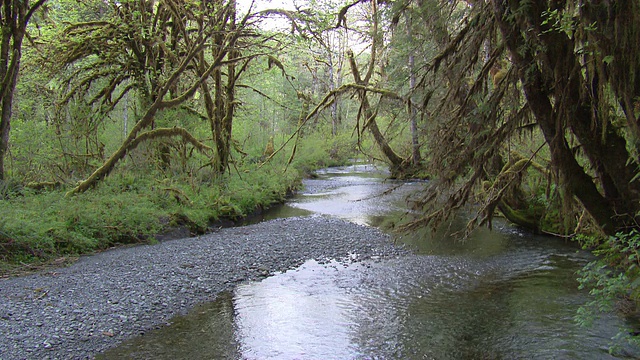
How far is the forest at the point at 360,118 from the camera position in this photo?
180 inches

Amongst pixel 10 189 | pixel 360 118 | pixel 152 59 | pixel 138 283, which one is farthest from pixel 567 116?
pixel 152 59

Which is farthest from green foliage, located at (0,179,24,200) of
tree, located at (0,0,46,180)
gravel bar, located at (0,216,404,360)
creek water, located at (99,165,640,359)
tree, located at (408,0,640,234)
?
tree, located at (408,0,640,234)

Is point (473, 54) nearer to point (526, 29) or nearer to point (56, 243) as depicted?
point (526, 29)

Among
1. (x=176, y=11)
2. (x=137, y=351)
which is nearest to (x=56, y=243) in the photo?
(x=137, y=351)

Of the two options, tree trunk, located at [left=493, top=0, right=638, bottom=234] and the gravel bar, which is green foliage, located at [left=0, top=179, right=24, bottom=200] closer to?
the gravel bar

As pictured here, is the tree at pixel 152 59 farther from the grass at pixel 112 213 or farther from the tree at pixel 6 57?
the tree at pixel 6 57

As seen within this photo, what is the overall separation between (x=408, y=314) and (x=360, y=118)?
385 cm

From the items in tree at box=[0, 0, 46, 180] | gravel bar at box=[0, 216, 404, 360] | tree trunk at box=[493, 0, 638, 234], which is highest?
tree at box=[0, 0, 46, 180]

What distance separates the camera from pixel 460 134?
6.18 m

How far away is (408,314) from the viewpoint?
6.59m

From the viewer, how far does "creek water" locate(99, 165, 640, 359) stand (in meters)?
5.41

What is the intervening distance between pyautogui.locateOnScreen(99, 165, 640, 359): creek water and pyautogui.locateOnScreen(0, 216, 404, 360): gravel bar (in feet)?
1.34

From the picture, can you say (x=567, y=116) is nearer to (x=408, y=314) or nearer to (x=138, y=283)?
(x=408, y=314)

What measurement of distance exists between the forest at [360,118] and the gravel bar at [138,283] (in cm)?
137
